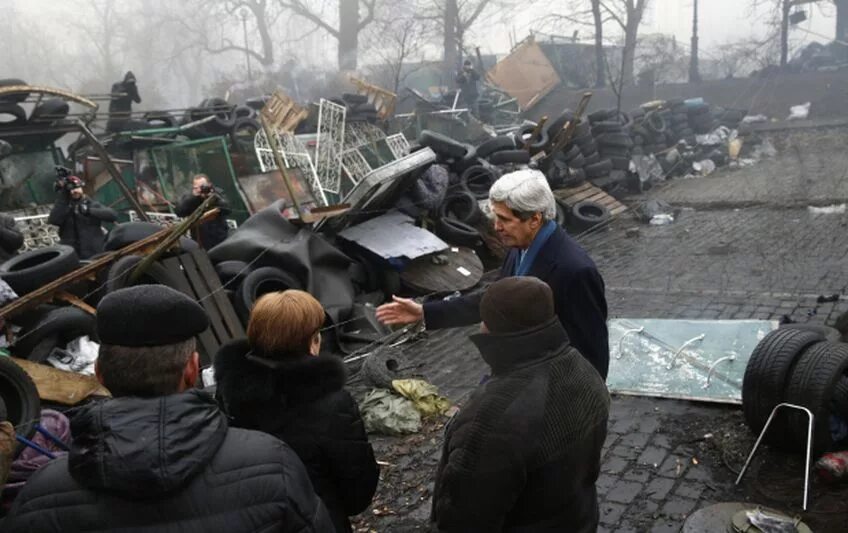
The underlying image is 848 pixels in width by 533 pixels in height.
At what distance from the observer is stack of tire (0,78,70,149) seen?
488 inches

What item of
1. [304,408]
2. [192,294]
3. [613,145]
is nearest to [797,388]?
[304,408]

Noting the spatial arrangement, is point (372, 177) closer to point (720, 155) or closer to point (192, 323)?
point (192, 323)

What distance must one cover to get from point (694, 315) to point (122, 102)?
14058 millimetres

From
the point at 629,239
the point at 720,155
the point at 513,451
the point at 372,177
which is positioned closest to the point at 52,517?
the point at 513,451

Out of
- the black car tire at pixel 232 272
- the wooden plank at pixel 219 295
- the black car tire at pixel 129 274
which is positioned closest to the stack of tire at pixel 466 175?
the black car tire at pixel 232 272

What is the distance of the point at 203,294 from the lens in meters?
6.93

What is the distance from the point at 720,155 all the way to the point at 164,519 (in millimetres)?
19488

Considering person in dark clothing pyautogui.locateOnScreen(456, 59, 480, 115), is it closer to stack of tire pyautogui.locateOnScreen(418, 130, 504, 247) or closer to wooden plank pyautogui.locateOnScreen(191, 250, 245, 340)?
stack of tire pyautogui.locateOnScreen(418, 130, 504, 247)

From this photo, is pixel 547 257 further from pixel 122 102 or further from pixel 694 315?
pixel 122 102

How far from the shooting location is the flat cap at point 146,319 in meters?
1.64

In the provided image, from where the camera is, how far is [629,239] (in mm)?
11664

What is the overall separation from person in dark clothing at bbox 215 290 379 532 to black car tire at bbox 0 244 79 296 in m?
5.17

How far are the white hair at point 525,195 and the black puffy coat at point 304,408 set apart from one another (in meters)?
1.25

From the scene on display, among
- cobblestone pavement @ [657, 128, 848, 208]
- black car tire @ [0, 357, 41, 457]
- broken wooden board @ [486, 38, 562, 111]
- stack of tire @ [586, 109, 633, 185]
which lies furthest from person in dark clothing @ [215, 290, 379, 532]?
broken wooden board @ [486, 38, 562, 111]
